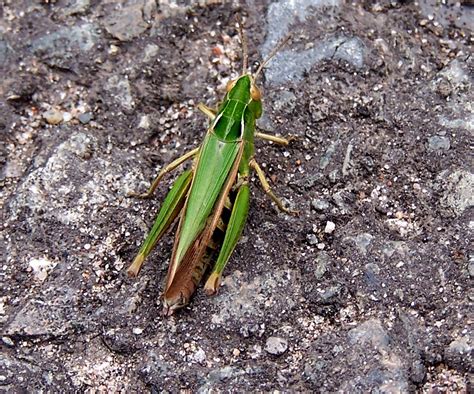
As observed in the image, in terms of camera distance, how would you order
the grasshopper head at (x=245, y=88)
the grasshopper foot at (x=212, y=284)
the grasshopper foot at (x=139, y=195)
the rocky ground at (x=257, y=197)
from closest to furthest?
the rocky ground at (x=257, y=197) → the grasshopper foot at (x=212, y=284) → the grasshopper foot at (x=139, y=195) → the grasshopper head at (x=245, y=88)

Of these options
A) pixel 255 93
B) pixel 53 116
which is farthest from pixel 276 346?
pixel 53 116

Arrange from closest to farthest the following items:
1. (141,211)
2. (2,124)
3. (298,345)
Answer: (298,345) < (141,211) < (2,124)

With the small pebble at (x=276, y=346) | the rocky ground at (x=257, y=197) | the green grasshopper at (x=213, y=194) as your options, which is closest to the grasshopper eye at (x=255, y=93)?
the green grasshopper at (x=213, y=194)

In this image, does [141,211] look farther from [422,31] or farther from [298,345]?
[422,31]

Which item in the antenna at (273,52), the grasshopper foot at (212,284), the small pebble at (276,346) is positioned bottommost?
the small pebble at (276,346)

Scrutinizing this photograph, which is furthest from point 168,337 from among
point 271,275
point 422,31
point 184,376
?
point 422,31

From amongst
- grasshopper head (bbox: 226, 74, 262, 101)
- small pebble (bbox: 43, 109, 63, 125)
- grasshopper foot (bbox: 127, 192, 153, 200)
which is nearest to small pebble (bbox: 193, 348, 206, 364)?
grasshopper foot (bbox: 127, 192, 153, 200)

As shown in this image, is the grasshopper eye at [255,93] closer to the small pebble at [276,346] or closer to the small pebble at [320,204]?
the small pebble at [320,204]
